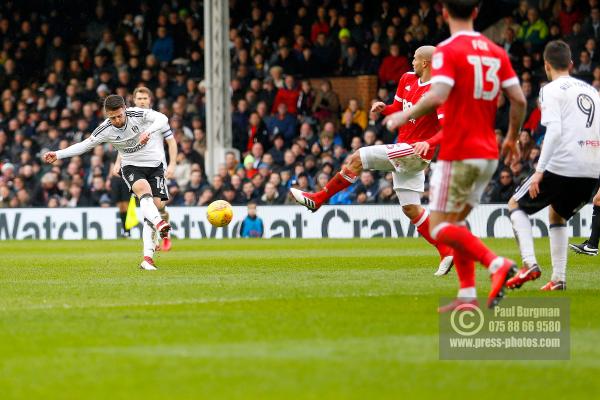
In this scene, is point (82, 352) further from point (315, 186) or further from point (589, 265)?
point (315, 186)

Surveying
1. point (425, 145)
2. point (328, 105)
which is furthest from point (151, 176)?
point (328, 105)

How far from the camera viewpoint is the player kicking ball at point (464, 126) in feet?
27.0

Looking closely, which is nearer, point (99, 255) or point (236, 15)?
point (99, 255)

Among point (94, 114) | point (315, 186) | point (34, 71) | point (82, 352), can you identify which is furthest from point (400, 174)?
point (34, 71)

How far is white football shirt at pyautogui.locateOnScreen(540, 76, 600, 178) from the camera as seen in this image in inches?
394

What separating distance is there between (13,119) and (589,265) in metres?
20.3

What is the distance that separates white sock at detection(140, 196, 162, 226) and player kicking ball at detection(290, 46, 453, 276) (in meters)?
1.66

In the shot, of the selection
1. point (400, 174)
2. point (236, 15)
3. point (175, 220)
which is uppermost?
point (236, 15)

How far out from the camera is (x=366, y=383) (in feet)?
19.1

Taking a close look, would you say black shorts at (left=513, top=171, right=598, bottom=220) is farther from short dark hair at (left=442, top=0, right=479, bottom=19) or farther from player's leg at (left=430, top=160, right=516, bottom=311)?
short dark hair at (left=442, top=0, right=479, bottom=19)

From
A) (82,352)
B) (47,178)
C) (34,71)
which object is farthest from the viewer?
(34,71)

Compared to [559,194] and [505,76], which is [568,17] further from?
[505,76]

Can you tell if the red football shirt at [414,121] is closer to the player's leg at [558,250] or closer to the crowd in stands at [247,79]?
the player's leg at [558,250]
